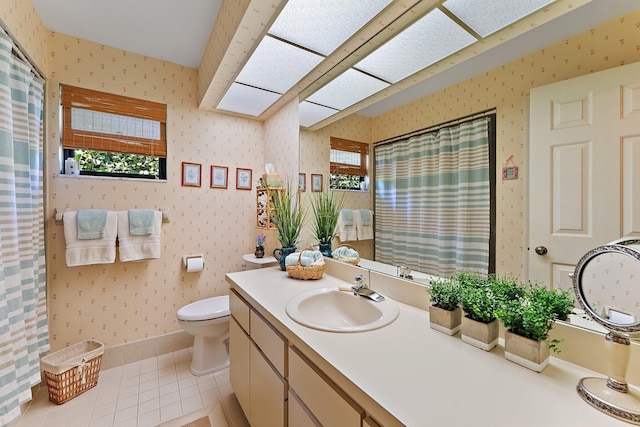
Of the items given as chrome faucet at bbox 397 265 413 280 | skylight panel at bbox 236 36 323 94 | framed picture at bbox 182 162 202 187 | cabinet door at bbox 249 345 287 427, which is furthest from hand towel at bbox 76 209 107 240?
chrome faucet at bbox 397 265 413 280

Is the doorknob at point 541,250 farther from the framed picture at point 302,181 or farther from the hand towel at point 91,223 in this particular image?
the hand towel at point 91,223

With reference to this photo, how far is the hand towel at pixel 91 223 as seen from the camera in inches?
73.6

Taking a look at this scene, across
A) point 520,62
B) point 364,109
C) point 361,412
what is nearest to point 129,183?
point 364,109

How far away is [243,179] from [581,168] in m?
2.45

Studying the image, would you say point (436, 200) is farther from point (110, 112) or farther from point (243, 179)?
point (110, 112)

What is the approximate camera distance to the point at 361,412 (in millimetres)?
639

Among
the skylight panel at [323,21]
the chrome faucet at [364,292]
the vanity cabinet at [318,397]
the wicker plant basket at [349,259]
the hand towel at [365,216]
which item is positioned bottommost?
the vanity cabinet at [318,397]

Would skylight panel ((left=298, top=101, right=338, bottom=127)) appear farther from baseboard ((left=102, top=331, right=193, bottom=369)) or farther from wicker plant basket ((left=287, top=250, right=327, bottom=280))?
baseboard ((left=102, top=331, right=193, bottom=369))

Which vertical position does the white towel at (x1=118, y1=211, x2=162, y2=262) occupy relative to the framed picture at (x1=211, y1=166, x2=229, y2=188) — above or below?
below

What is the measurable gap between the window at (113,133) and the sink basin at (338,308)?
72.9 inches

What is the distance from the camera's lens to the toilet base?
2.02 m

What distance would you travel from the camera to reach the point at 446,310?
0.90 meters

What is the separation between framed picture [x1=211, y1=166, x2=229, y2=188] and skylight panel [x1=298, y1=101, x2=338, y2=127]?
1.02 metres

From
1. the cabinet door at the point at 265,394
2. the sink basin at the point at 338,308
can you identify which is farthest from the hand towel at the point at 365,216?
the cabinet door at the point at 265,394
